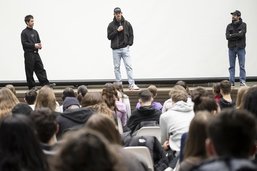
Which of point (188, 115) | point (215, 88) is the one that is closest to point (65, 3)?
point (215, 88)

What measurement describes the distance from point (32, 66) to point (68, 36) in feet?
6.53

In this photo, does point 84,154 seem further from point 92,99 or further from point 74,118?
point 92,99

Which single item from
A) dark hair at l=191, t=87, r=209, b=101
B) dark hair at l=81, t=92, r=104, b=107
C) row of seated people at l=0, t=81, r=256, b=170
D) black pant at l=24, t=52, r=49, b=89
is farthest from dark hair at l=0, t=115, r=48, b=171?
black pant at l=24, t=52, r=49, b=89

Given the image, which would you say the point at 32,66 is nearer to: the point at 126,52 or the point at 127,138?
the point at 126,52

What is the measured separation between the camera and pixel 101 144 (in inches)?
77.6

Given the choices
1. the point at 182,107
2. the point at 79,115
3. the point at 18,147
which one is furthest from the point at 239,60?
the point at 18,147

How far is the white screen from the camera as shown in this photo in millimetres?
12109

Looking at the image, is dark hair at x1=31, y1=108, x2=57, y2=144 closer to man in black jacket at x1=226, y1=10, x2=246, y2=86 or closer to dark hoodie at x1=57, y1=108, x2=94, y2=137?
dark hoodie at x1=57, y1=108, x2=94, y2=137

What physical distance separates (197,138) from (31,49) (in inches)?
311

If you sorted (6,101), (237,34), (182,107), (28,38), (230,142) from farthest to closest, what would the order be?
1. (237,34)
2. (28,38)
3. (6,101)
4. (182,107)
5. (230,142)

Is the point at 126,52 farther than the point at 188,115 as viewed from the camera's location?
Yes

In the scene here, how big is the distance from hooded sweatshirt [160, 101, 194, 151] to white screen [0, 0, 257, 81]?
6.95 m

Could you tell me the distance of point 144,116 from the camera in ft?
19.5

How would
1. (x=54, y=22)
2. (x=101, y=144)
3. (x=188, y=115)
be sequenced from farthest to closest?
(x=54, y=22)
(x=188, y=115)
(x=101, y=144)
